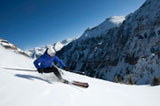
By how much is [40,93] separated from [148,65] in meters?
88.9

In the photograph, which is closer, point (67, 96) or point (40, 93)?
point (40, 93)

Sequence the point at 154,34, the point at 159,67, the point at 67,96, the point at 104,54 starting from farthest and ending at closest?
1. the point at 104,54
2. the point at 154,34
3. the point at 159,67
4. the point at 67,96

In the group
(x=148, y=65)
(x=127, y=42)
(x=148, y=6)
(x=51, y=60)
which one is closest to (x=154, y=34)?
(x=127, y=42)

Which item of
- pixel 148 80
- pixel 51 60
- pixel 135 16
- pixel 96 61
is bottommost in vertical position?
pixel 148 80

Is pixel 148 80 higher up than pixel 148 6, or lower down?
lower down

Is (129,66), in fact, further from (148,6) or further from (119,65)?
(148,6)

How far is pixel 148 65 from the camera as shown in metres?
83.5

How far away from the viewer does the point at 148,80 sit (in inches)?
2926

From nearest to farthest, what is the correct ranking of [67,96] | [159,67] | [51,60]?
[67,96]
[51,60]
[159,67]

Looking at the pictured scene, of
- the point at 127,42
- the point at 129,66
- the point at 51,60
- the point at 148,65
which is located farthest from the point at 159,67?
the point at 127,42

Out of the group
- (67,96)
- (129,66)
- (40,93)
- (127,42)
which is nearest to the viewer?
(40,93)

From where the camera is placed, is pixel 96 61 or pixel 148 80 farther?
pixel 96 61

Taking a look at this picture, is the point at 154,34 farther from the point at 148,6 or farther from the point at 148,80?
the point at 148,80

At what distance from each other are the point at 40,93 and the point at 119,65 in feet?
500
